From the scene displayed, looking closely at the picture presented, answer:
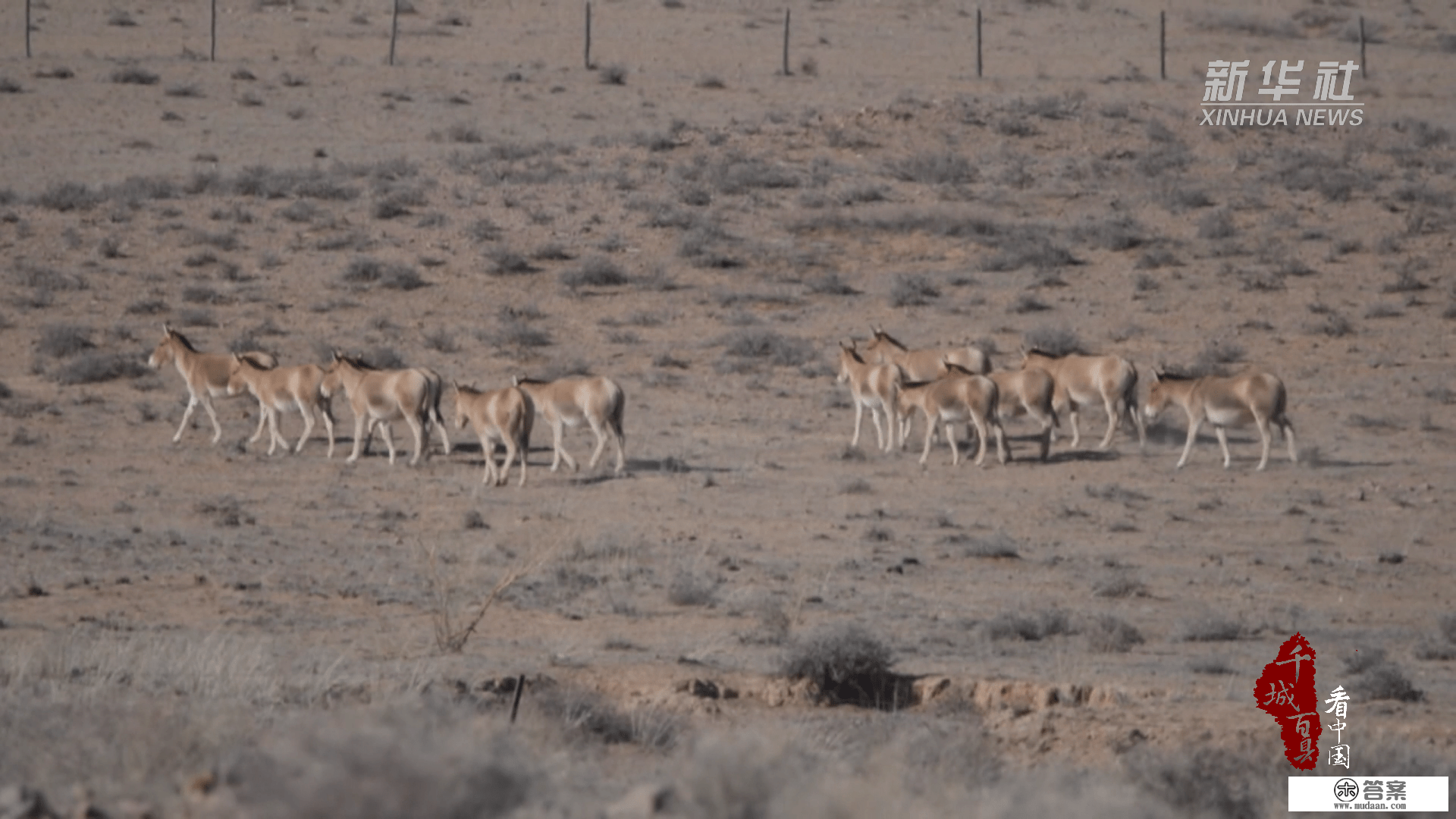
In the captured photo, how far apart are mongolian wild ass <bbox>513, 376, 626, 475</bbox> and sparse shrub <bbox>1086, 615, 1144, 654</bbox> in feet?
26.3

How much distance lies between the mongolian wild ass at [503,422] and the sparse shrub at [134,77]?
2919 centimetres

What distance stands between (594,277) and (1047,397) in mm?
12148

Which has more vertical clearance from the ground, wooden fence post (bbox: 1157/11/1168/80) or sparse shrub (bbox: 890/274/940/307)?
wooden fence post (bbox: 1157/11/1168/80)

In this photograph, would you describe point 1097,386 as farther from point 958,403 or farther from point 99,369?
point 99,369

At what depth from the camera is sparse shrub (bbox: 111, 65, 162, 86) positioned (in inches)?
1773

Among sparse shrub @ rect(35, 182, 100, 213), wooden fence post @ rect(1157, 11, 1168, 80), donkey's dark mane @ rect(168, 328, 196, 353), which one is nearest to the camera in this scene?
donkey's dark mane @ rect(168, 328, 196, 353)

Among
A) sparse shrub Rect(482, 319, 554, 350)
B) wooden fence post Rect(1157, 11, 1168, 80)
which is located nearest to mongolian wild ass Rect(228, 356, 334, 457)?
sparse shrub Rect(482, 319, 554, 350)

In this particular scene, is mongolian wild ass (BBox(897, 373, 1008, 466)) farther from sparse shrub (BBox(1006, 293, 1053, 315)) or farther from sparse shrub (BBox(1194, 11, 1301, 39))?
sparse shrub (BBox(1194, 11, 1301, 39))

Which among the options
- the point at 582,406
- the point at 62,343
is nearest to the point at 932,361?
the point at 582,406

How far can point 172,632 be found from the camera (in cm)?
1259

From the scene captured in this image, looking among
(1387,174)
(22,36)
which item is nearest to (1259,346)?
(1387,174)

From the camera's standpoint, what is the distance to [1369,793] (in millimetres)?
8430

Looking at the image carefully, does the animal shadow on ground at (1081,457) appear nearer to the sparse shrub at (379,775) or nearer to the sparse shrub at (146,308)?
the sparse shrub at (146,308)

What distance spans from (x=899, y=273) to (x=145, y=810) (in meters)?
26.6
